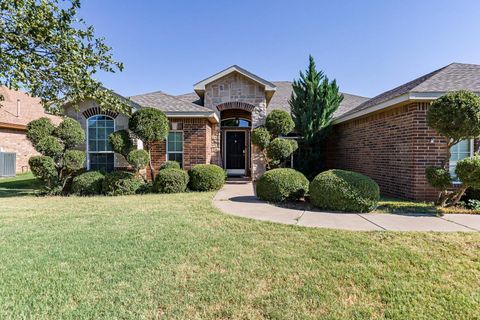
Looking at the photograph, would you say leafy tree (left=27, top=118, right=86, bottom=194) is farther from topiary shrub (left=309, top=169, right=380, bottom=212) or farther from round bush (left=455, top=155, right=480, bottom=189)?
round bush (left=455, top=155, right=480, bottom=189)

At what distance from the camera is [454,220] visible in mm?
5289

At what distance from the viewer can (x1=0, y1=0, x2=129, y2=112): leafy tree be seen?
400 cm

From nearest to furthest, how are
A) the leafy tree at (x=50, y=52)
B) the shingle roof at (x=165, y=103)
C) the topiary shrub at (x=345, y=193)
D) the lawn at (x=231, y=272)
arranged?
1. the lawn at (x=231, y=272)
2. the leafy tree at (x=50, y=52)
3. the topiary shrub at (x=345, y=193)
4. the shingle roof at (x=165, y=103)

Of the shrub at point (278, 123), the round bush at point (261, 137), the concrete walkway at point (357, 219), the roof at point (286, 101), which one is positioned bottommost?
the concrete walkway at point (357, 219)

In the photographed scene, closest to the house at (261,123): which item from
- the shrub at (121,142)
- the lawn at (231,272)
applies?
the shrub at (121,142)

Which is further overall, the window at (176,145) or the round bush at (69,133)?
the window at (176,145)

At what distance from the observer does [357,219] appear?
17.6 feet

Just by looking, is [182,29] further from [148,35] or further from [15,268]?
[15,268]

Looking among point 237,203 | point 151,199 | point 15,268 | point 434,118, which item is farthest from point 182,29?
point 15,268

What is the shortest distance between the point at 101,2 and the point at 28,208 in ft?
18.4

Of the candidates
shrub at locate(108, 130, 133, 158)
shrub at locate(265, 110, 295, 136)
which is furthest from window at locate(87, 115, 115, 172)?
shrub at locate(265, 110, 295, 136)

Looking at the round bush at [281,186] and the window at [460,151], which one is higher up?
the window at [460,151]

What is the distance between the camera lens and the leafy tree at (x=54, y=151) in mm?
8531

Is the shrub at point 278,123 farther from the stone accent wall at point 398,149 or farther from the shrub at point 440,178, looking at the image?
the shrub at point 440,178
